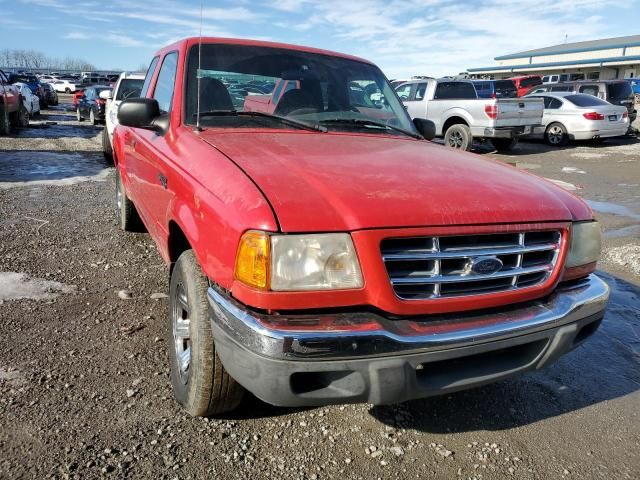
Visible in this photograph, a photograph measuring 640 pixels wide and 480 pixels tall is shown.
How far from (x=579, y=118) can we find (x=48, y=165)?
553 inches

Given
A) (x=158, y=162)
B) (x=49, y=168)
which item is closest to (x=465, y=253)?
(x=158, y=162)

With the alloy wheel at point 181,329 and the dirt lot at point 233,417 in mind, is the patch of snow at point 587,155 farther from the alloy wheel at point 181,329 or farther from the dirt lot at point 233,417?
the alloy wheel at point 181,329

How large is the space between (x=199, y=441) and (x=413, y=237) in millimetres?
1393

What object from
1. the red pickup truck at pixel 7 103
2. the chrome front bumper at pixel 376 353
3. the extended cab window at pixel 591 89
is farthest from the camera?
the extended cab window at pixel 591 89

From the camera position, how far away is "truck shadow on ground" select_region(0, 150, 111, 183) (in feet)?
29.5

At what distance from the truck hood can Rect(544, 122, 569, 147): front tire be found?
1459 cm

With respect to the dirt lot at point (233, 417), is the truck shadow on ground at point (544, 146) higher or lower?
higher

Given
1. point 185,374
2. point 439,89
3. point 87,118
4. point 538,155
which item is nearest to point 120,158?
point 185,374

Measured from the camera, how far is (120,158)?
5.10m

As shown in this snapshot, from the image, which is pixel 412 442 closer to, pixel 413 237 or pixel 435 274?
pixel 435 274

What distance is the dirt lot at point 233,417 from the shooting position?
7.64 feet

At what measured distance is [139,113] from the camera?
316cm

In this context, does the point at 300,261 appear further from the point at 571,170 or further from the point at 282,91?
the point at 571,170

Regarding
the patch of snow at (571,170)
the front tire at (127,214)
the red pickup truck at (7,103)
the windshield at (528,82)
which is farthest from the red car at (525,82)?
the front tire at (127,214)
